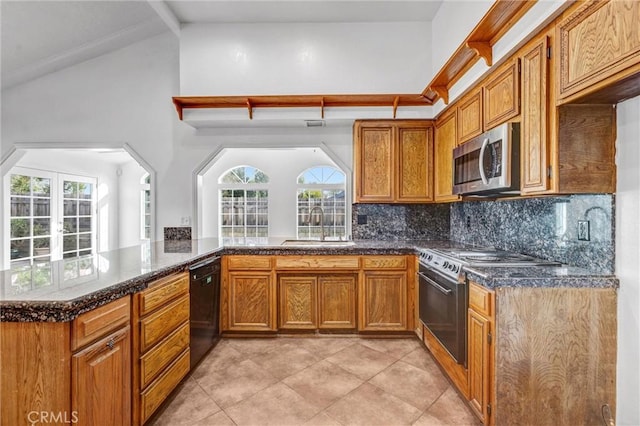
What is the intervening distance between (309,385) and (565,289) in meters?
1.68

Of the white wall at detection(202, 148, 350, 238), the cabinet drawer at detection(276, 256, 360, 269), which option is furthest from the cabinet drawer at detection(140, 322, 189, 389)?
the white wall at detection(202, 148, 350, 238)

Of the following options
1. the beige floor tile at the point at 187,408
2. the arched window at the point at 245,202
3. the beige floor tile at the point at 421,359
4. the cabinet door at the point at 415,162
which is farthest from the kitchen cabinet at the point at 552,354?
the arched window at the point at 245,202

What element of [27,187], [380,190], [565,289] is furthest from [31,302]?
[27,187]

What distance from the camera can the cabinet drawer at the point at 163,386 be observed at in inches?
66.5

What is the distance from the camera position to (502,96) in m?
1.99

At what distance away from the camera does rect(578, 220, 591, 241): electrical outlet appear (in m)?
1.73

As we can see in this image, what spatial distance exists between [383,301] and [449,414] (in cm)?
116

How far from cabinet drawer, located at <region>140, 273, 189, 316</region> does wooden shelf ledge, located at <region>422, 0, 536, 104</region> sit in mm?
2511

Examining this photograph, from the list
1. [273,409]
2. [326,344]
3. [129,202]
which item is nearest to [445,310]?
[326,344]

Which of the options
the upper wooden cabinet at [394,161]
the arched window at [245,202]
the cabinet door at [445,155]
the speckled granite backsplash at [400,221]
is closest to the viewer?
the cabinet door at [445,155]

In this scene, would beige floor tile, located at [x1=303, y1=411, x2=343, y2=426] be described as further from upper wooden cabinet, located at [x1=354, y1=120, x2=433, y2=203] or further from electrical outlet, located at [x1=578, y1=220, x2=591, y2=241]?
upper wooden cabinet, located at [x1=354, y1=120, x2=433, y2=203]

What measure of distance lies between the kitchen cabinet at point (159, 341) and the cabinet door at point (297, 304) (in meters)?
0.99

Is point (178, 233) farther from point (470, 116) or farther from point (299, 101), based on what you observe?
point (470, 116)

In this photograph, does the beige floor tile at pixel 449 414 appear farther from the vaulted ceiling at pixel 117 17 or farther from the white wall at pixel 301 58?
the vaulted ceiling at pixel 117 17
